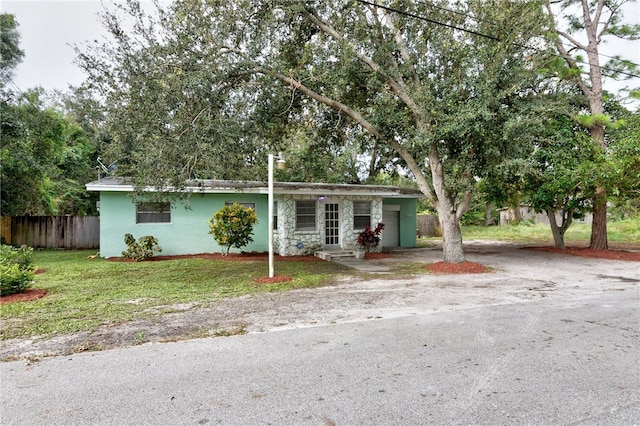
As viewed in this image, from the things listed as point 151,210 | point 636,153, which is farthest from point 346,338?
Result: point 636,153

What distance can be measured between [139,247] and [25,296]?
5233mm

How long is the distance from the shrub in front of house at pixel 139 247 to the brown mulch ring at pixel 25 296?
4.64 meters

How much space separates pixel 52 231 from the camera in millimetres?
14336

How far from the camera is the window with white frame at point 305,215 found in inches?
511

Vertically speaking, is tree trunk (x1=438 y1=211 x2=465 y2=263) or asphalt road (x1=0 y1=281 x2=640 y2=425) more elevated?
tree trunk (x1=438 y1=211 x2=465 y2=263)

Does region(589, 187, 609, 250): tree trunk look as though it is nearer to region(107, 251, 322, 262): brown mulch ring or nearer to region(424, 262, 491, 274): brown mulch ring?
region(424, 262, 491, 274): brown mulch ring

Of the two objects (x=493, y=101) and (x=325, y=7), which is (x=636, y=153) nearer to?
(x=493, y=101)

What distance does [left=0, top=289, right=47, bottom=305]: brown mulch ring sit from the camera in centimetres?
591

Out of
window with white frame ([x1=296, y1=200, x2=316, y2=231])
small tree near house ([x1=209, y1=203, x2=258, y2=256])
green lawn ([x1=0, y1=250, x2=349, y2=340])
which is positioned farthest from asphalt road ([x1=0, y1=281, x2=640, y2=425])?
window with white frame ([x1=296, y1=200, x2=316, y2=231])

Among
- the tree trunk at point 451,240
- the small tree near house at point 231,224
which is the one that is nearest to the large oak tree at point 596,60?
the tree trunk at point 451,240

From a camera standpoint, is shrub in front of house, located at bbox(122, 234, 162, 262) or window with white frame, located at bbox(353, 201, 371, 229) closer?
shrub in front of house, located at bbox(122, 234, 162, 262)

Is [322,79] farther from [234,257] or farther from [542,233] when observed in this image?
[542,233]

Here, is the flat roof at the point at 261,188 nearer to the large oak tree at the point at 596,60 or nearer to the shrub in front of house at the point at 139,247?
the shrub in front of house at the point at 139,247

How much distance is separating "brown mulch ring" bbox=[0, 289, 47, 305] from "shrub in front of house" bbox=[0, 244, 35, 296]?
94 mm
